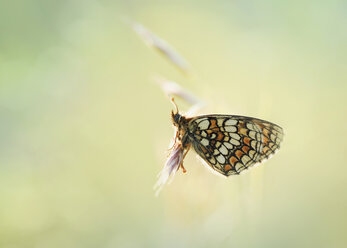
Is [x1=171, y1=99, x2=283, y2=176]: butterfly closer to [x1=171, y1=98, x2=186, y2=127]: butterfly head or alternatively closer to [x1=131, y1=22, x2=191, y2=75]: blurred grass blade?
[x1=171, y1=98, x2=186, y2=127]: butterfly head

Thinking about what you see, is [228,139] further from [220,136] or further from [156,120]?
[156,120]

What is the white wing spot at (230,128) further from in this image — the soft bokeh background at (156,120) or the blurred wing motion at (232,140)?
the soft bokeh background at (156,120)

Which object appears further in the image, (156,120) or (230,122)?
(156,120)

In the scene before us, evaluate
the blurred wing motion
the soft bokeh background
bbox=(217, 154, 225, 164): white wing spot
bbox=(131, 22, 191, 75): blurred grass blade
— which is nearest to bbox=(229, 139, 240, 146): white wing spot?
the blurred wing motion

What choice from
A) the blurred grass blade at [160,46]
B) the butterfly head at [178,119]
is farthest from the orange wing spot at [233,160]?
the blurred grass blade at [160,46]

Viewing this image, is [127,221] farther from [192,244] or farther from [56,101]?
[56,101]

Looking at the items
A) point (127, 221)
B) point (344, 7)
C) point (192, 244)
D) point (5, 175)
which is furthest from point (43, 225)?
point (344, 7)

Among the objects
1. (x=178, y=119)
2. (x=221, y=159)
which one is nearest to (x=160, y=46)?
(x=178, y=119)
